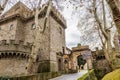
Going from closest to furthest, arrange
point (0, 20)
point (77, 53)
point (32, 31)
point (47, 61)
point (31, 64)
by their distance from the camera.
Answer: point (31, 64), point (47, 61), point (32, 31), point (0, 20), point (77, 53)

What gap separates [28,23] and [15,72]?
9.50 m

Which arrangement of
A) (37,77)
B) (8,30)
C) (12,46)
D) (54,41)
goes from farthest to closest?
(8,30) < (54,41) < (12,46) < (37,77)

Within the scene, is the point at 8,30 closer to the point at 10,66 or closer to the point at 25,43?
the point at 25,43

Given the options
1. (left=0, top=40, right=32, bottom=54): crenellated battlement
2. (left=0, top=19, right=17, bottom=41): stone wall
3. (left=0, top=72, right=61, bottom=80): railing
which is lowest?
(left=0, top=72, right=61, bottom=80): railing

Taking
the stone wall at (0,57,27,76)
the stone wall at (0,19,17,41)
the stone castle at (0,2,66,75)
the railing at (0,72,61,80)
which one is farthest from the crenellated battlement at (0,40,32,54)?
the railing at (0,72,61,80)

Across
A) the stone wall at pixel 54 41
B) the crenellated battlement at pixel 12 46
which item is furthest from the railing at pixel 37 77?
the crenellated battlement at pixel 12 46

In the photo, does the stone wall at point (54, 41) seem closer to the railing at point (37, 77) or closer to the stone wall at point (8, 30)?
the railing at point (37, 77)

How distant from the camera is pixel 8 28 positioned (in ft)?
76.0

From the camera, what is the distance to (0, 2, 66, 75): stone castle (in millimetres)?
17016

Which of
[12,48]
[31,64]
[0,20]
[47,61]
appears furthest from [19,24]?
[31,64]

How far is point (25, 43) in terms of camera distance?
62.7 ft

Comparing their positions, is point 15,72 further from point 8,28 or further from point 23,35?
point 8,28

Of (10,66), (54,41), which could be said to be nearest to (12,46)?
(10,66)

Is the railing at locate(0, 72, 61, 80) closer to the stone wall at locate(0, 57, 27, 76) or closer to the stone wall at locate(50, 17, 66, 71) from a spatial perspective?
the stone wall at locate(50, 17, 66, 71)
